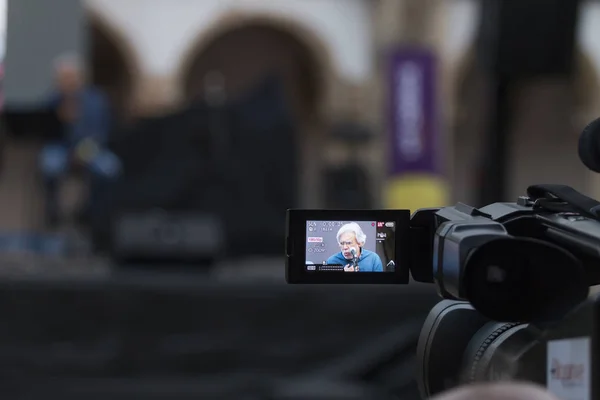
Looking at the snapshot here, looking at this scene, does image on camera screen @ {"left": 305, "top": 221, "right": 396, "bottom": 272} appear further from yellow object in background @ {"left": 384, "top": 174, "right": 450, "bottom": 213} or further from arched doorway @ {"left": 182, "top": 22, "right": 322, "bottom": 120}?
arched doorway @ {"left": 182, "top": 22, "right": 322, "bottom": 120}

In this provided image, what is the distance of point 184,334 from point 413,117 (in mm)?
5011

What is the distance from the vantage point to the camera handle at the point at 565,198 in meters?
0.99

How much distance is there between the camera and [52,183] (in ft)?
17.8

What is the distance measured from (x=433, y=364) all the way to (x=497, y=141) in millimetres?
2556

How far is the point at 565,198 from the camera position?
3.35 feet

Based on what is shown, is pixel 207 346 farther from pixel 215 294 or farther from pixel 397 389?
pixel 397 389

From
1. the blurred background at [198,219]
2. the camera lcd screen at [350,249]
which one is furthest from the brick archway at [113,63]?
the camera lcd screen at [350,249]

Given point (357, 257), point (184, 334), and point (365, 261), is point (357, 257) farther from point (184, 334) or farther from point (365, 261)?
point (184, 334)

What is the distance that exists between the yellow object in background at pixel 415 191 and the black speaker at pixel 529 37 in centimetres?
410

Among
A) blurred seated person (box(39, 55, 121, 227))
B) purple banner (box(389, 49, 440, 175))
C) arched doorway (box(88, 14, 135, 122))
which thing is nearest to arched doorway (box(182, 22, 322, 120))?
arched doorway (box(88, 14, 135, 122))

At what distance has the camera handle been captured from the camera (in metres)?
0.99

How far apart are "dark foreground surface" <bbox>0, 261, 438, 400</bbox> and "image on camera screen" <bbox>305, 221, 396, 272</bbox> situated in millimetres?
2299

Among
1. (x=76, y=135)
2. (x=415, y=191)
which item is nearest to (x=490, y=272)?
(x=76, y=135)

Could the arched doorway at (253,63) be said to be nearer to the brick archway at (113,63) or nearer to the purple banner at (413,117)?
the brick archway at (113,63)
